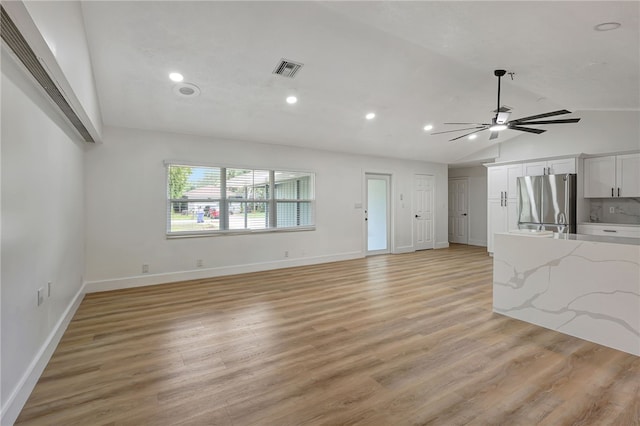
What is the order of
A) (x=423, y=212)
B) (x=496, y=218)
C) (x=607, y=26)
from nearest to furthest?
(x=607, y=26), (x=496, y=218), (x=423, y=212)

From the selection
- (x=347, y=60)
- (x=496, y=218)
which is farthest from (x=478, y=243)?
(x=347, y=60)

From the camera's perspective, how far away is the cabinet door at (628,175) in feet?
17.6

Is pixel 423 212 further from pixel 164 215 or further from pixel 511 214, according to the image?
pixel 164 215

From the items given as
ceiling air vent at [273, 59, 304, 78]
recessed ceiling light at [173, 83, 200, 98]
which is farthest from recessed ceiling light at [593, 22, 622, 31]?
recessed ceiling light at [173, 83, 200, 98]

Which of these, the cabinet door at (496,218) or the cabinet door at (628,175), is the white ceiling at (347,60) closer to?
the cabinet door at (628,175)

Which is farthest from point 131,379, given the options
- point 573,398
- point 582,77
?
point 582,77

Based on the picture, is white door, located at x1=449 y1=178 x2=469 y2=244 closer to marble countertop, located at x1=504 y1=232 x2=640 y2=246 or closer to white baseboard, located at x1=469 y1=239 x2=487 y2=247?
white baseboard, located at x1=469 y1=239 x2=487 y2=247

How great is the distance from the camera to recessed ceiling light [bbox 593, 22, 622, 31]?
223cm

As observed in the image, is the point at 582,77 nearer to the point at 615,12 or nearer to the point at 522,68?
the point at 522,68

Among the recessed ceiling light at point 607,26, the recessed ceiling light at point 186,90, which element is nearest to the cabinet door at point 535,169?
the recessed ceiling light at point 607,26

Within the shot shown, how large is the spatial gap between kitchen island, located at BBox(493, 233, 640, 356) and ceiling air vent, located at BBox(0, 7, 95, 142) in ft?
14.5

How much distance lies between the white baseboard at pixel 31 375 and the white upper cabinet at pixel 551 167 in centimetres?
840

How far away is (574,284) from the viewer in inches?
119

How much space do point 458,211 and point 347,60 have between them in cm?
796
